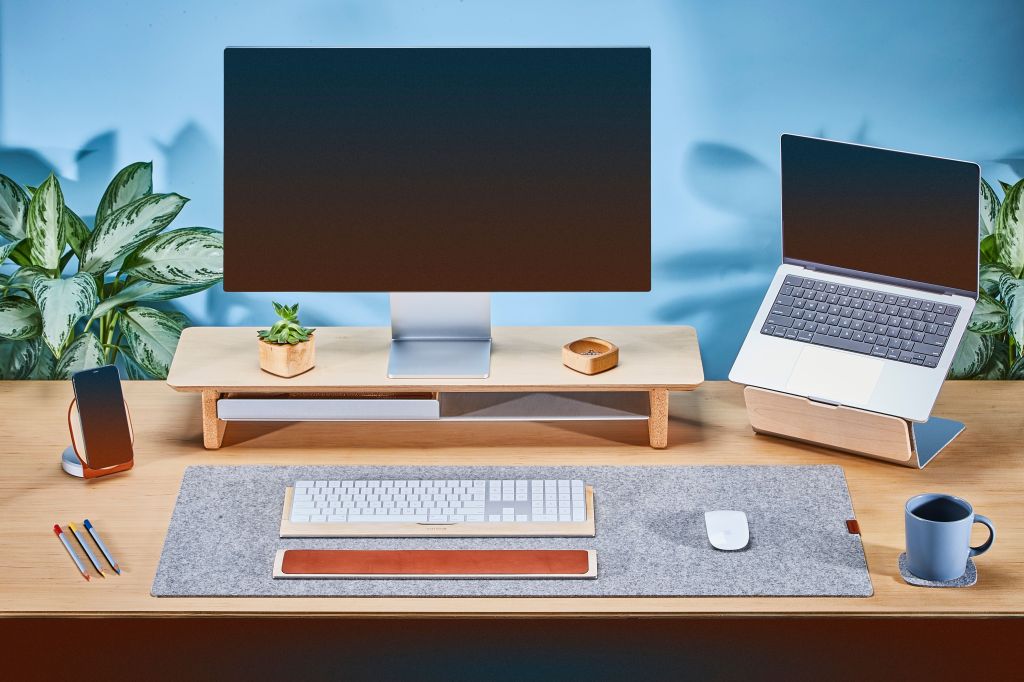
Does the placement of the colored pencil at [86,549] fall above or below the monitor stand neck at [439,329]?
below

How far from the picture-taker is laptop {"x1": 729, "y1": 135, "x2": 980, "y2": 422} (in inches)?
70.7

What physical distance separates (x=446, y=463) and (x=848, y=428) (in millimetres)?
600

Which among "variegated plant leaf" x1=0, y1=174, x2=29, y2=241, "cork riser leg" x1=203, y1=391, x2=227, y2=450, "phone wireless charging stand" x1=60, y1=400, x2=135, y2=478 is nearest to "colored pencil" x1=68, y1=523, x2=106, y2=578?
"phone wireless charging stand" x1=60, y1=400, x2=135, y2=478

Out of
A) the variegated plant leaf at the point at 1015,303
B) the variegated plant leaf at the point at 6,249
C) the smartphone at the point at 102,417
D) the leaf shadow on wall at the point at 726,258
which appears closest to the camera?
the smartphone at the point at 102,417

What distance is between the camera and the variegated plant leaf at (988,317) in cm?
208

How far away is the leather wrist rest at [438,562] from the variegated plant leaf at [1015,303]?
894 mm

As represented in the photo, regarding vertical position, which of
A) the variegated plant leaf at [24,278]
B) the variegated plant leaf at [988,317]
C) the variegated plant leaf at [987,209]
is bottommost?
the variegated plant leaf at [988,317]

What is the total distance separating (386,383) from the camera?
6.06ft

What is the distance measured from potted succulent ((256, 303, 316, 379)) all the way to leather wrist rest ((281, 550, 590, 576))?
0.36 meters

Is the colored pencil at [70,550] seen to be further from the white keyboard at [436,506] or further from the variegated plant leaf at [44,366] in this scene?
the variegated plant leaf at [44,366]

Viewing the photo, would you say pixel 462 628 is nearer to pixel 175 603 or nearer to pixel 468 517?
pixel 468 517

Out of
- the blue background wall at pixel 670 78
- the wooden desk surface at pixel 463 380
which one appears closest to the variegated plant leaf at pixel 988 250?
the blue background wall at pixel 670 78

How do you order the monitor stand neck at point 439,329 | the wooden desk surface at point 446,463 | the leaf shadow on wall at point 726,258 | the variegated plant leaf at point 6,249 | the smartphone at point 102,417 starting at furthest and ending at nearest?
the leaf shadow on wall at point 726,258, the variegated plant leaf at point 6,249, the monitor stand neck at point 439,329, the smartphone at point 102,417, the wooden desk surface at point 446,463

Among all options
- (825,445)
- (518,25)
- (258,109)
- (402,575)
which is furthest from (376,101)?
(825,445)
